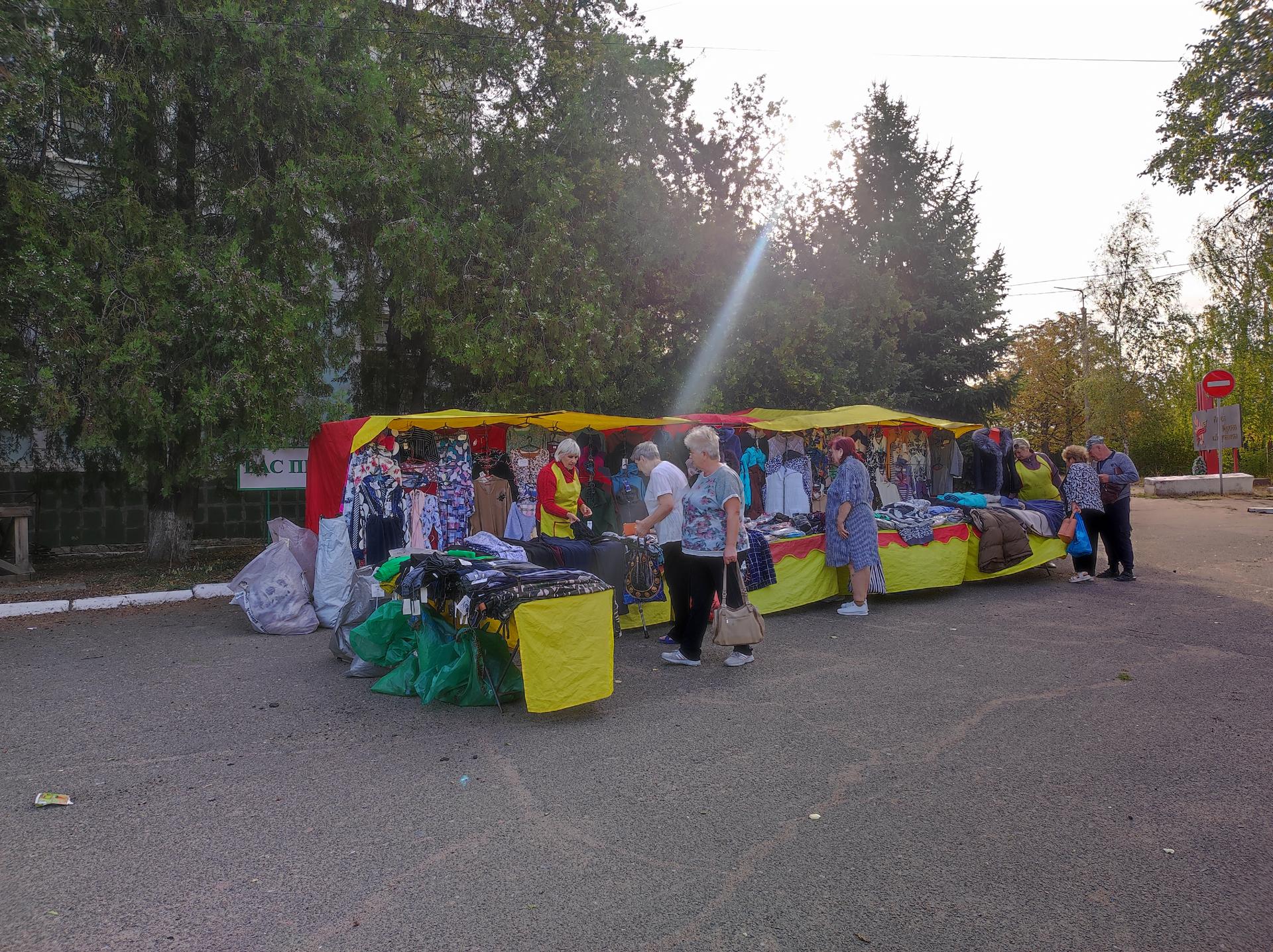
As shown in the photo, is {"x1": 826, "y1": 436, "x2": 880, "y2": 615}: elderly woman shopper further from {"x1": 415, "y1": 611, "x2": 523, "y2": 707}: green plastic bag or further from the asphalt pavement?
{"x1": 415, "y1": 611, "x2": 523, "y2": 707}: green plastic bag

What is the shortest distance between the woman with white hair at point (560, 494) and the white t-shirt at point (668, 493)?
2.92 feet

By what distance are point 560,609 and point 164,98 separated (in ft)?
31.6

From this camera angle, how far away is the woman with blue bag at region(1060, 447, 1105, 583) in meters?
9.96

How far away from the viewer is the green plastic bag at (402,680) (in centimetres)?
596

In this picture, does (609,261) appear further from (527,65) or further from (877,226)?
(877,226)

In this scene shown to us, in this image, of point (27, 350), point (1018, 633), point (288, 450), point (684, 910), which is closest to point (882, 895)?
point (684, 910)

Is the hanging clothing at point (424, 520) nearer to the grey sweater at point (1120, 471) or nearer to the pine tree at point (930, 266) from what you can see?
the grey sweater at point (1120, 471)

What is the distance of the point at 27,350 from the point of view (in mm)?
10469

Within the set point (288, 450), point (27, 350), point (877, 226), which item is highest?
point (877, 226)

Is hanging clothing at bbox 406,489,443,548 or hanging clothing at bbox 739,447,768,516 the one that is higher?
hanging clothing at bbox 739,447,768,516

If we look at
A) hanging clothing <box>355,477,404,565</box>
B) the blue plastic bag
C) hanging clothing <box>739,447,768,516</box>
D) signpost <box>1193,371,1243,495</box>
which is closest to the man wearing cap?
the blue plastic bag

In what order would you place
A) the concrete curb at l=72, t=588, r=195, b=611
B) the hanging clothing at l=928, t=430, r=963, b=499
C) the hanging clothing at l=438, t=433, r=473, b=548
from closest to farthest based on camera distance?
the concrete curb at l=72, t=588, r=195, b=611, the hanging clothing at l=438, t=433, r=473, b=548, the hanging clothing at l=928, t=430, r=963, b=499

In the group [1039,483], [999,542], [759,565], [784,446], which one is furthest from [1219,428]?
[759,565]

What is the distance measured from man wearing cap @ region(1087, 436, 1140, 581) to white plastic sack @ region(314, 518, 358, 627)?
28.0 ft
